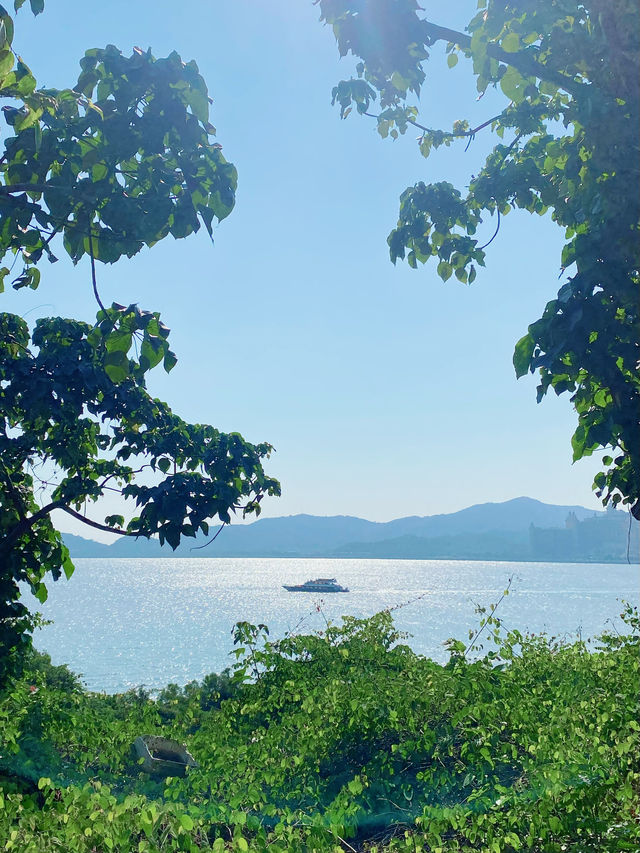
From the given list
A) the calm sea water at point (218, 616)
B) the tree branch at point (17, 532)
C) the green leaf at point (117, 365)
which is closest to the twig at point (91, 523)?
the tree branch at point (17, 532)

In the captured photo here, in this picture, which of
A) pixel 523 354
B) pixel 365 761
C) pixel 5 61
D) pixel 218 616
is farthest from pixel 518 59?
pixel 218 616

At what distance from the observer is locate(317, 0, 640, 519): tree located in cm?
342

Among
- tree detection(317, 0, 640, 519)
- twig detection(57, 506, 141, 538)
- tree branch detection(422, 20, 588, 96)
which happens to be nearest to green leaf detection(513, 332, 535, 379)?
tree detection(317, 0, 640, 519)

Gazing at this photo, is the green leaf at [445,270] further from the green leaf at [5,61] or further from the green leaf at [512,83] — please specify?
the green leaf at [5,61]

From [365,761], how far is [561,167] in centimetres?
486

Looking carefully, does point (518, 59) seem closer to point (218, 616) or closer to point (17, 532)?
point (17, 532)

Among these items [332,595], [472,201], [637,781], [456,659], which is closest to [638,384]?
[472,201]

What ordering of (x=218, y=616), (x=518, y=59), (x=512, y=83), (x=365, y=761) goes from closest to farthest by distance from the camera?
1. (x=518, y=59)
2. (x=512, y=83)
3. (x=365, y=761)
4. (x=218, y=616)

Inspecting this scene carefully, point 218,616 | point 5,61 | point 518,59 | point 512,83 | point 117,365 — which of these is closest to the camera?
point 5,61

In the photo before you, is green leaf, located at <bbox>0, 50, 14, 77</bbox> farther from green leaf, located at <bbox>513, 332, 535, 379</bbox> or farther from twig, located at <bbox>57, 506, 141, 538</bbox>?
twig, located at <bbox>57, 506, 141, 538</bbox>

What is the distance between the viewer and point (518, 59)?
413cm

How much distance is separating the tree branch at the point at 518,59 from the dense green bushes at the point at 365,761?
392 centimetres

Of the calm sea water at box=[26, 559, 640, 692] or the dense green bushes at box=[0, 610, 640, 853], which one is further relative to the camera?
the calm sea water at box=[26, 559, 640, 692]

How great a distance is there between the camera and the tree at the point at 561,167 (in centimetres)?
342
